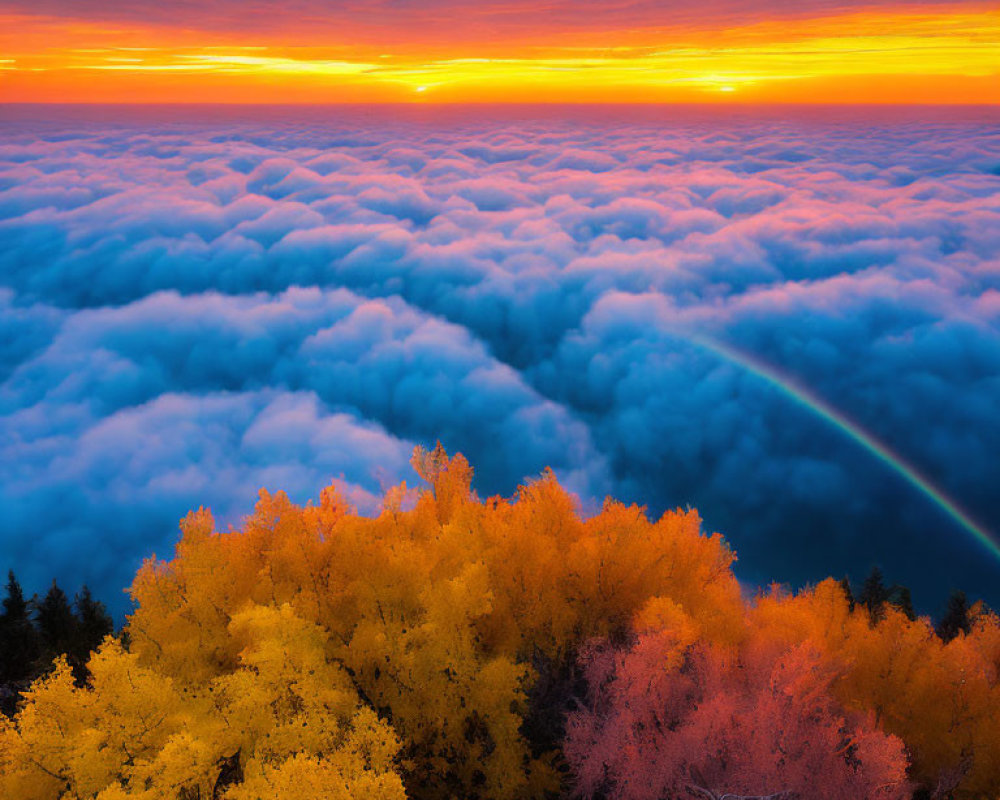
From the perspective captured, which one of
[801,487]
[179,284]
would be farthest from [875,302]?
[179,284]

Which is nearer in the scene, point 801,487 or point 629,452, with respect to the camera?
point 801,487

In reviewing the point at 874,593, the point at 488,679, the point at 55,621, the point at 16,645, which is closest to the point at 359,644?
the point at 488,679

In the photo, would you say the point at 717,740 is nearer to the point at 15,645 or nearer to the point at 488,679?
the point at 488,679

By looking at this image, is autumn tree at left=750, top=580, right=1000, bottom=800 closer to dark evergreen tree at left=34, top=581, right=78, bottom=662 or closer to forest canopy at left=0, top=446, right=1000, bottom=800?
forest canopy at left=0, top=446, right=1000, bottom=800

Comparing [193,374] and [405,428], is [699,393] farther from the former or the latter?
[193,374]

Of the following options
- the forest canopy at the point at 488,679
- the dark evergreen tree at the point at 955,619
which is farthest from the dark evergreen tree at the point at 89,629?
the dark evergreen tree at the point at 955,619

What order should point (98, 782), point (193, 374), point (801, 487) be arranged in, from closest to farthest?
point (98, 782), point (801, 487), point (193, 374)

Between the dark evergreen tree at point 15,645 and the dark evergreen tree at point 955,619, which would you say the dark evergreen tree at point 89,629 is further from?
the dark evergreen tree at point 955,619
